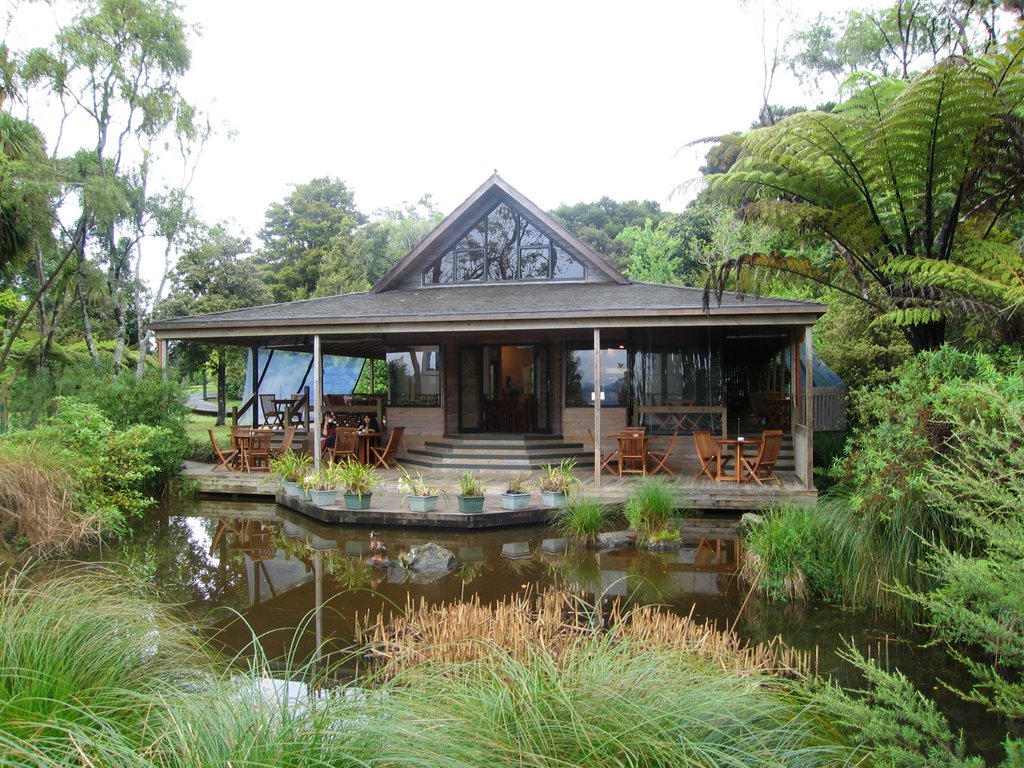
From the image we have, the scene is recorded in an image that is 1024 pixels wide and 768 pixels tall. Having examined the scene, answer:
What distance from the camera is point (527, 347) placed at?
15.5 meters

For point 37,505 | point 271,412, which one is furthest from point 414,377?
point 37,505

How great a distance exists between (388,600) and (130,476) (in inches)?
162

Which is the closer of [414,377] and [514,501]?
[514,501]

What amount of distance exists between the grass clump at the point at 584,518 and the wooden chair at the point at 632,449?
9.24 ft

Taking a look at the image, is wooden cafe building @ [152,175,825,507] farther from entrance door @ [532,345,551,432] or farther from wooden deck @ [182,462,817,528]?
wooden deck @ [182,462,817,528]

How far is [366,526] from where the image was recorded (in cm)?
952

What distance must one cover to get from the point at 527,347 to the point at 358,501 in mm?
6919

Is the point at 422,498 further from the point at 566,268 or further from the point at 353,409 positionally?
the point at 566,268

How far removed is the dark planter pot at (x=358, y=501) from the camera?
31.2 feet

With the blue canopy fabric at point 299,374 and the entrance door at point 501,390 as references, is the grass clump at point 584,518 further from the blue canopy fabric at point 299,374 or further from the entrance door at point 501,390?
the blue canopy fabric at point 299,374

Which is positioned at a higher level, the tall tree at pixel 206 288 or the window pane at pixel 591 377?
the tall tree at pixel 206 288

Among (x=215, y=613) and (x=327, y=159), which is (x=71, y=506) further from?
(x=327, y=159)

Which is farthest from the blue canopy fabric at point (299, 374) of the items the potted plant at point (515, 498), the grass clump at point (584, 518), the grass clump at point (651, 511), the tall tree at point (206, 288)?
the grass clump at point (651, 511)

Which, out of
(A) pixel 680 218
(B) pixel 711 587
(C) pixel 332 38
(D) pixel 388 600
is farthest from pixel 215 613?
(A) pixel 680 218
